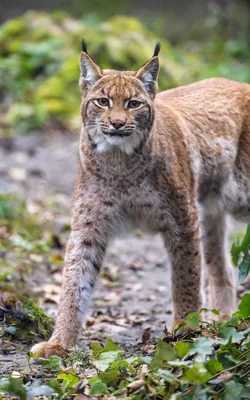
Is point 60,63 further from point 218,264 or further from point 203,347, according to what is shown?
point 203,347

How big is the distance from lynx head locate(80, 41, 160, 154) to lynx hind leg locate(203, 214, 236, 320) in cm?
168

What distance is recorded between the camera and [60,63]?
50.2 feet

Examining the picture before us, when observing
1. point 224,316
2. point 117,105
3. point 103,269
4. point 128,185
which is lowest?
Result: point 103,269

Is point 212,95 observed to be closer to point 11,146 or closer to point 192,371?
point 192,371

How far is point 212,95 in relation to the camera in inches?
272

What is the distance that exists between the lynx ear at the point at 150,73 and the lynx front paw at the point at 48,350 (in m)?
1.84

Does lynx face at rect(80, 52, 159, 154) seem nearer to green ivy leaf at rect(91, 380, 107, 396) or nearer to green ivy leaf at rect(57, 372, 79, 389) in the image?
green ivy leaf at rect(57, 372, 79, 389)

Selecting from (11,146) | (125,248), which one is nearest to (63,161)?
(11,146)

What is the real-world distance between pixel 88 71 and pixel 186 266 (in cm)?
155

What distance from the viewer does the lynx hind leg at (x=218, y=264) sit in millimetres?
7199

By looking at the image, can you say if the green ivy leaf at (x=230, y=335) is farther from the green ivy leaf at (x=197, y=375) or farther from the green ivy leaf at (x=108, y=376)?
the green ivy leaf at (x=108, y=376)

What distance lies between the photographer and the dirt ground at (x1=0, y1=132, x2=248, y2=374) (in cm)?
674

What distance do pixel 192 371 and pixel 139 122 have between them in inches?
88.1

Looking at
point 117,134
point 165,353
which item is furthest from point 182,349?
point 117,134
